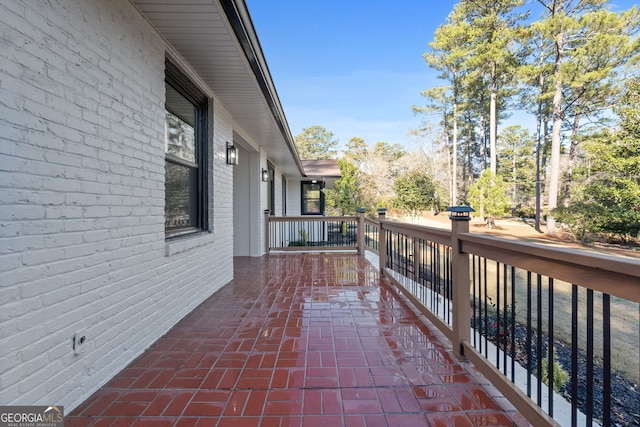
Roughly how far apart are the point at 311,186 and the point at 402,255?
31.0 feet

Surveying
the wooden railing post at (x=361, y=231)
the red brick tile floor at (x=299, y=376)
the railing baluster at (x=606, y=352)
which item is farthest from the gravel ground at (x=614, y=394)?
the wooden railing post at (x=361, y=231)

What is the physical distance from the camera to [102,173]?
201 cm

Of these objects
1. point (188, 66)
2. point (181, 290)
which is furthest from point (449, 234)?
point (188, 66)

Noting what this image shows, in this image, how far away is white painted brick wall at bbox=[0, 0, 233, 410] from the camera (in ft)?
4.69

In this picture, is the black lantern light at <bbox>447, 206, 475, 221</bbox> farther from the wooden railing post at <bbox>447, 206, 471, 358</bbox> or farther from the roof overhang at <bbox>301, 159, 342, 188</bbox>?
the roof overhang at <bbox>301, 159, 342, 188</bbox>

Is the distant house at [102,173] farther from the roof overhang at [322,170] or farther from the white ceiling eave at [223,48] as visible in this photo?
the roof overhang at [322,170]

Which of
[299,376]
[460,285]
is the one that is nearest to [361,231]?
[460,285]

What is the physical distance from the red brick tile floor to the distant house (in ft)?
0.91

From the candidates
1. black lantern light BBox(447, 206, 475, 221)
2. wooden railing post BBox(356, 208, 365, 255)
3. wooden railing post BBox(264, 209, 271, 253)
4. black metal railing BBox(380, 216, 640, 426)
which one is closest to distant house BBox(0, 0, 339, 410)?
black lantern light BBox(447, 206, 475, 221)

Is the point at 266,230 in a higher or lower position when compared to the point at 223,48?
lower

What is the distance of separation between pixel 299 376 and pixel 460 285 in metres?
1.31

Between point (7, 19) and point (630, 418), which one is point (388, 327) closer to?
point (630, 418)

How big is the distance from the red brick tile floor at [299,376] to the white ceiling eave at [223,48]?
258cm

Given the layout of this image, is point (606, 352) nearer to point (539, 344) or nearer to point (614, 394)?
point (539, 344)
